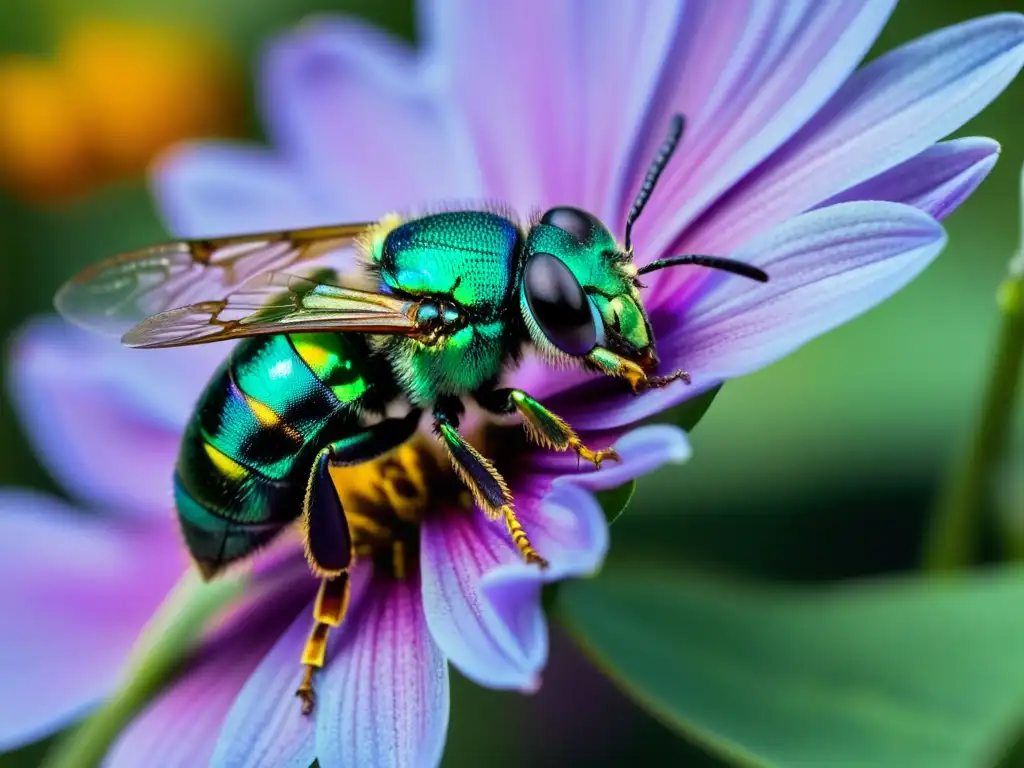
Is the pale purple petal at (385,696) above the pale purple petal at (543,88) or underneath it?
underneath

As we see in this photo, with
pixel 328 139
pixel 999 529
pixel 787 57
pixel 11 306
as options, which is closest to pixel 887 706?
pixel 999 529

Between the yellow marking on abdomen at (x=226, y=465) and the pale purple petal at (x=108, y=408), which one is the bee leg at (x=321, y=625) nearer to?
the yellow marking on abdomen at (x=226, y=465)

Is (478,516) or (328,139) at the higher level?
(328,139)

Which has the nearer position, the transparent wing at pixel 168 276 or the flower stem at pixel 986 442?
the flower stem at pixel 986 442

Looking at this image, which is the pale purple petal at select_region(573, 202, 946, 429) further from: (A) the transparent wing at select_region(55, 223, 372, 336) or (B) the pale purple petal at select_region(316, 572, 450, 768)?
(A) the transparent wing at select_region(55, 223, 372, 336)

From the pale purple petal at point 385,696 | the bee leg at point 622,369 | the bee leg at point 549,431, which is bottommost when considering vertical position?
the pale purple petal at point 385,696

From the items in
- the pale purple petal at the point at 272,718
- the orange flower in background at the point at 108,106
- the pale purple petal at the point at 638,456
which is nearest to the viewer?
the pale purple petal at the point at 638,456

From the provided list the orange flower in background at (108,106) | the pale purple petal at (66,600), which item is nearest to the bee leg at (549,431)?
the pale purple petal at (66,600)

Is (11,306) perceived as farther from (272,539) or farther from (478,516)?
(478,516)
